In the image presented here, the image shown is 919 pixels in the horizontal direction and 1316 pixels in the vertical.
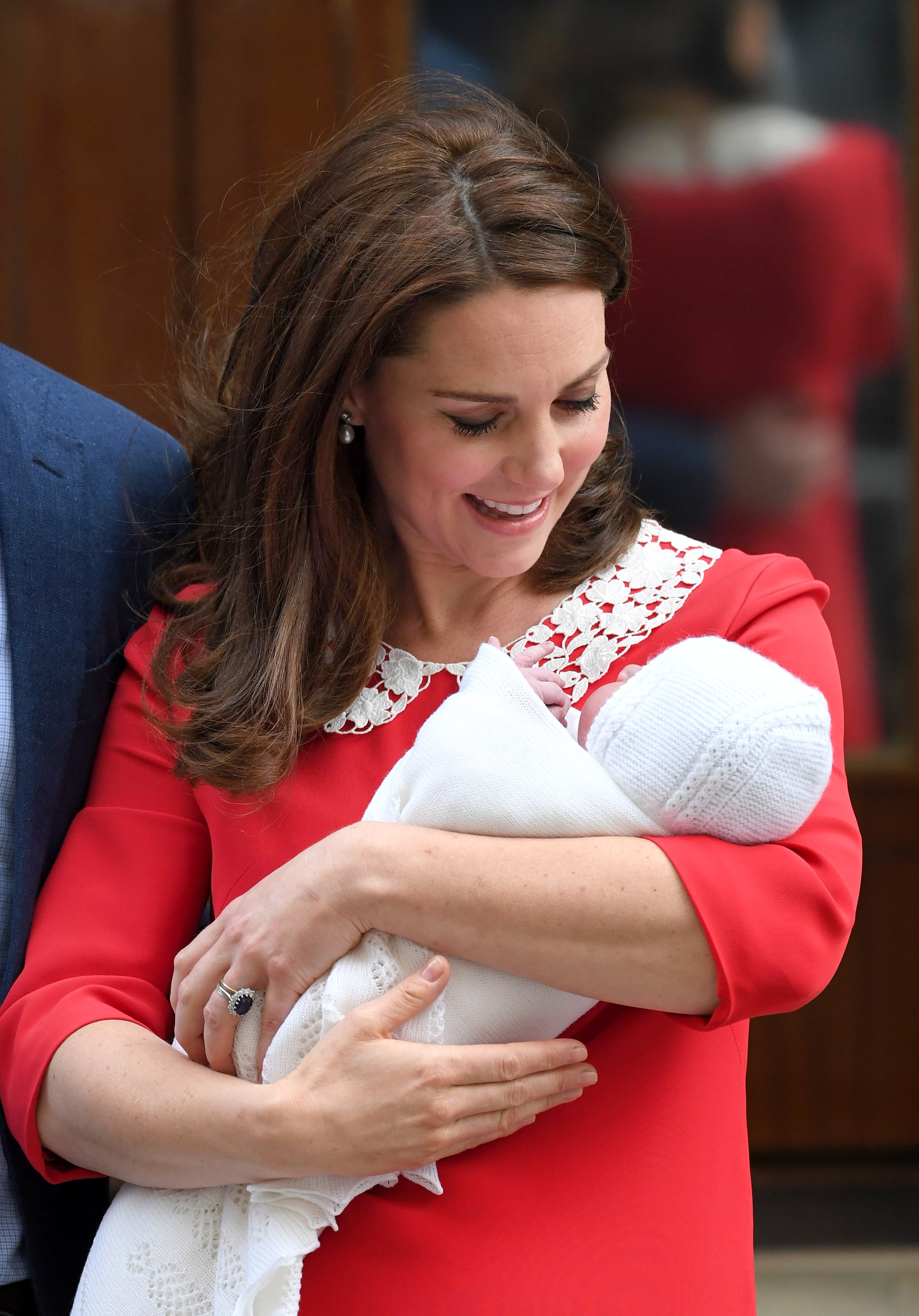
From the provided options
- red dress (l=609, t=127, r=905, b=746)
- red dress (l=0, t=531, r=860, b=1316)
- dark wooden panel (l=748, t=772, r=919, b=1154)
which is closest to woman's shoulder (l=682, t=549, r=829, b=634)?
red dress (l=0, t=531, r=860, b=1316)

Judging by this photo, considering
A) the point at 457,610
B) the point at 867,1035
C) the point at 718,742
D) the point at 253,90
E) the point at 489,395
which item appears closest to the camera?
the point at 718,742

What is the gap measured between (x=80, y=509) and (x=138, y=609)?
14 cm

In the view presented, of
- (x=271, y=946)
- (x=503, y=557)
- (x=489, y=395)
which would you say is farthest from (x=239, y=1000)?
(x=489, y=395)

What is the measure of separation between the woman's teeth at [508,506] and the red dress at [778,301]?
5.91ft

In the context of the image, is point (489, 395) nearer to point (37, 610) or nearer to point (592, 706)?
point (592, 706)

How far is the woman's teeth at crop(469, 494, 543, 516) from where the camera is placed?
4.79ft

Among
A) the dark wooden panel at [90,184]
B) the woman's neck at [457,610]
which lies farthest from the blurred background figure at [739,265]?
the woman's neck at [457,610]

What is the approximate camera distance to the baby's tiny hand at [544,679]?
4.45 ft

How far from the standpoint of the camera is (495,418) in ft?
4.63

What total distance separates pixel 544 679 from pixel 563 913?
0.93ft

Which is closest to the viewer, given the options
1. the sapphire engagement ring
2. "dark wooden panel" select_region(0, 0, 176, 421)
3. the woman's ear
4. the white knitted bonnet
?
the white knitted bonnet

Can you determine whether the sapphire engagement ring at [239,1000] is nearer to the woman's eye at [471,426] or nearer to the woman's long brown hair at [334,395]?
the woman's long brown hair at [334,395]

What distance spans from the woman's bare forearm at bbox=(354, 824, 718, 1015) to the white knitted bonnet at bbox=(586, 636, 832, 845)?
64mm

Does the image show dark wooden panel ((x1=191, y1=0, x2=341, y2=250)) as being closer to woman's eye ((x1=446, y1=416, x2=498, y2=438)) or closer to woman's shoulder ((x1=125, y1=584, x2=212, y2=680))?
woman's shoulder ((x1=125, y1=584, x2=212, y2=680))
